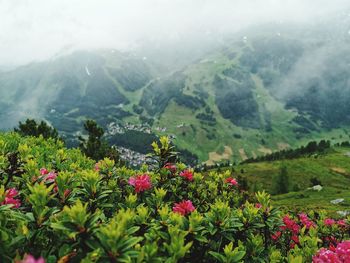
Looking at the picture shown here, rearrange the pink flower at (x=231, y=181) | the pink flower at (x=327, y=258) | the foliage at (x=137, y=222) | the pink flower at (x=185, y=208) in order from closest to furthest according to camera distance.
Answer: the foliage at (x=137, y=222), the pink flower at (x=327, y=258), the pink flower at (x=185, y=208), the pink flower at (x=231, y=181)

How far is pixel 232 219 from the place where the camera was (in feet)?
22.6

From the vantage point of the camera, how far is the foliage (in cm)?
475

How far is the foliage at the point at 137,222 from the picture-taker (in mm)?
4746

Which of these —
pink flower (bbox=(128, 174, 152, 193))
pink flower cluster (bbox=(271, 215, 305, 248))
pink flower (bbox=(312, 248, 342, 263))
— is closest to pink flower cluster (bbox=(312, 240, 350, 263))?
pink flower (bbox=(312, 248, 342, 263))

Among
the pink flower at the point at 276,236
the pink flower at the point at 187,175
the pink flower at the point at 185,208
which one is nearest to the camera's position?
the pink flower at the point at 185,208

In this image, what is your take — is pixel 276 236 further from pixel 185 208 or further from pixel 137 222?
pixel 137 222

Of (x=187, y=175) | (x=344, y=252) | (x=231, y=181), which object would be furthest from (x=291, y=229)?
(x=344, y=252)

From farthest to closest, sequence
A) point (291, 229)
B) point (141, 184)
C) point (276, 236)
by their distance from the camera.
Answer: point (291, 229)
point (276, 236)
point (141, 184)

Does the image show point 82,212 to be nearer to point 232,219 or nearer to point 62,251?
point 62,251

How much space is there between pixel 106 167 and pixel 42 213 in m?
5.03

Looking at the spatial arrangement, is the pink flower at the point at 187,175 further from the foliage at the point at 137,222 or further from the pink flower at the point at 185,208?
the pink flower at the point at 185,208

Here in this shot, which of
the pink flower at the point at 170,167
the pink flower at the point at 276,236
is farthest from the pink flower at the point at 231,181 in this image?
the pink flower at the point at 276,236

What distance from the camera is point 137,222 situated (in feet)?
20.9

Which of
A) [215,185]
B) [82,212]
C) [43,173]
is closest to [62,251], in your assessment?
[82,212]
